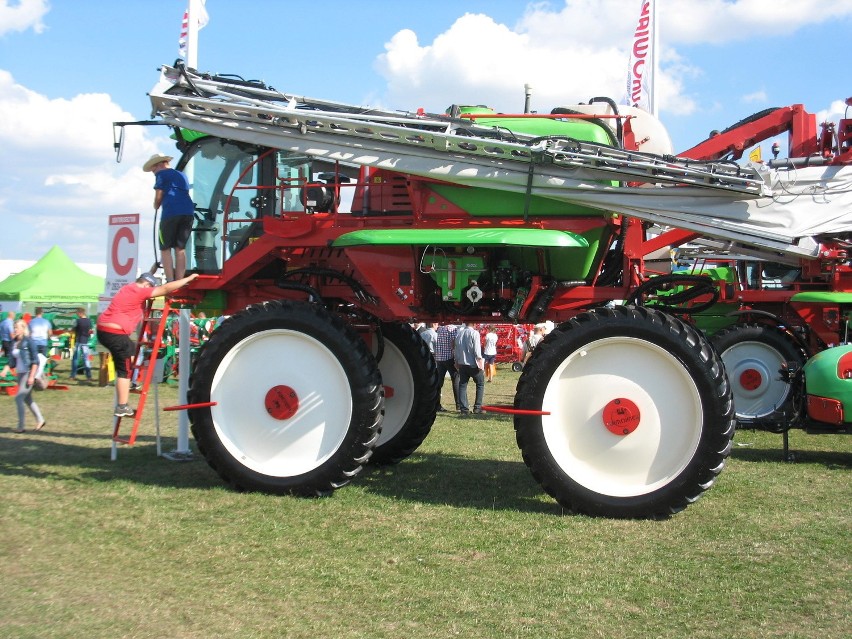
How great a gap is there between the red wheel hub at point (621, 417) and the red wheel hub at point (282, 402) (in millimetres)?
2619

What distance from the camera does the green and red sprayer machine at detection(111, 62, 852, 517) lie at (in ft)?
21.7

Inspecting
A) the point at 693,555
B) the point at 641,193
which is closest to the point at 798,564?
the point at 693,555

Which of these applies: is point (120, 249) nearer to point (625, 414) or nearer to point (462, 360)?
point (625, 414)

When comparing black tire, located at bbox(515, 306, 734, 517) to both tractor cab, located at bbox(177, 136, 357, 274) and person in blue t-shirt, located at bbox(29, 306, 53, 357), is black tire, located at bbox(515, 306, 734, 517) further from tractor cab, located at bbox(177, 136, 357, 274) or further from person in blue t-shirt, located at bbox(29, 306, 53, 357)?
person in blue t-shirt, located at bbox(29, 306, 53, 357)

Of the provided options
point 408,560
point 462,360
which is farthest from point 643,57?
point 408,560

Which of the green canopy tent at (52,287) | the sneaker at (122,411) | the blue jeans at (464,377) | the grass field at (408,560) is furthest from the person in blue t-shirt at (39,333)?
the green canopy tent at (52,287)

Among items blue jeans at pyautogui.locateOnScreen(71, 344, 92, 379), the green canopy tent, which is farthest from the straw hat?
the green canopy tent

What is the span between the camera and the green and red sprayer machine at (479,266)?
662 cm

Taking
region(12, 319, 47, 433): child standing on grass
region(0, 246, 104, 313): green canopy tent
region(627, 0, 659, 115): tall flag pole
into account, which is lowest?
region(12, 319, 47, 433): child standing on grass

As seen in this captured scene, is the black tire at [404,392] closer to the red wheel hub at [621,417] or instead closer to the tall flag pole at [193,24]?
the red wheel hub at [621,417]

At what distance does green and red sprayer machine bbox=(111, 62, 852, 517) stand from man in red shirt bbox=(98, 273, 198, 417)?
43 cm

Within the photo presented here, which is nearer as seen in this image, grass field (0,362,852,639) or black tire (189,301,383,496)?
grass field (0,362,852,639)

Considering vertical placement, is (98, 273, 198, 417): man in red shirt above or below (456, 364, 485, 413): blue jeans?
above

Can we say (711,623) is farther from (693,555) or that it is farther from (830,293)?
(830,293)
